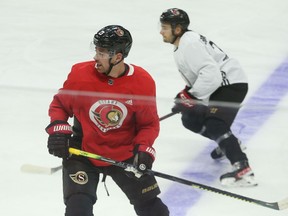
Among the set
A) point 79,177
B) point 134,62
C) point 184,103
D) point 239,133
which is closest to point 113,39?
point 79,177

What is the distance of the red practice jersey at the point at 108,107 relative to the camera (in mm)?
2926

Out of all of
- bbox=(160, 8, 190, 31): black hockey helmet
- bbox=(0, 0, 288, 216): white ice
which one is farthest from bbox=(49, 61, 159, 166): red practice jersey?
bbox=(160, 8, 190, 31): black hockey helmet

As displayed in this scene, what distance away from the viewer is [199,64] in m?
3.89

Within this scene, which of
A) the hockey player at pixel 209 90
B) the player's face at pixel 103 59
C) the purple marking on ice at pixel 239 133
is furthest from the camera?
the hockey player at pixel 209 90

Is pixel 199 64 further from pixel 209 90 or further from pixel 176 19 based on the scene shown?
pixel 176 19

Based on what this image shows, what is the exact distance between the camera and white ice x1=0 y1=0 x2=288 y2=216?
12.0ft

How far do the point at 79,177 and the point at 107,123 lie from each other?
231mm

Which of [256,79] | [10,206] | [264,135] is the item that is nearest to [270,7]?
[256,79]

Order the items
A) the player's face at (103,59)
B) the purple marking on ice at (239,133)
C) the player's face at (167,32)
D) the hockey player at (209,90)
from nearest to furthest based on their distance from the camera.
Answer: the player's face at (103,59)
the purple marking on ice at (239,133)
the hockey player at (209,90)
the player's face at (167,32)

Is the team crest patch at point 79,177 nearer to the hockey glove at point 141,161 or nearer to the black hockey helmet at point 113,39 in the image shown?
the hockey glove at point 141,161

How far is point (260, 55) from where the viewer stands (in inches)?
225

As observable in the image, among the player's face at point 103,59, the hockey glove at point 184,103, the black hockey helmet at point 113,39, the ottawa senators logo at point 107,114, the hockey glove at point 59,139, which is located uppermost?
the black hockey helmet at point 113,39

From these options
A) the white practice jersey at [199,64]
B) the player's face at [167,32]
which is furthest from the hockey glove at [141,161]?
the player's face at [167,32]

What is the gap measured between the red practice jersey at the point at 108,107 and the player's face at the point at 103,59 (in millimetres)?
36
